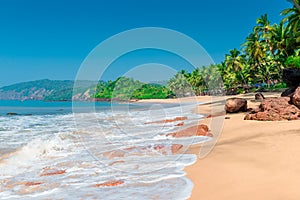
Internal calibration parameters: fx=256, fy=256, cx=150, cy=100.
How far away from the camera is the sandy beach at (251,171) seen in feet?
13.0

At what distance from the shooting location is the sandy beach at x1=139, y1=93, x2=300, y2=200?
398 cm

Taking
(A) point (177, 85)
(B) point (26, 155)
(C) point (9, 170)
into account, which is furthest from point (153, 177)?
(A) point (177, 85)

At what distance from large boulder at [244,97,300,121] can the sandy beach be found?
3.93 metres

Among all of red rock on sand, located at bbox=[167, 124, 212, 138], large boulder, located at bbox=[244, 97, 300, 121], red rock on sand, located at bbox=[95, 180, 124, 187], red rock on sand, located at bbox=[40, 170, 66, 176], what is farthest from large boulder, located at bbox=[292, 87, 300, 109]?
red rock on sand, located at bbox=[40, 170, 66, 176]

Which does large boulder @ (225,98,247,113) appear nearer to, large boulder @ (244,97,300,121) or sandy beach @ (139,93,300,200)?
large boulder @ (244,97,300,121)

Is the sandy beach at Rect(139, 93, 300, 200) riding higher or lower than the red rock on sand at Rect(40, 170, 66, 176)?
higher

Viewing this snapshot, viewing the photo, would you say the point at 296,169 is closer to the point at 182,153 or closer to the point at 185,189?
the point at 185,189

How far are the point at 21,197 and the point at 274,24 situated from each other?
43.1m

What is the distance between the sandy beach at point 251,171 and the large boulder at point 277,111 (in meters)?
3.93

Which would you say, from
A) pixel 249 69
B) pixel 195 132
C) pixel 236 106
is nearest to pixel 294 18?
pixel 236 106

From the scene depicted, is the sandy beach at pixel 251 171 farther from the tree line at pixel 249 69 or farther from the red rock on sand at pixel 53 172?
the tree line at pixel 249 69

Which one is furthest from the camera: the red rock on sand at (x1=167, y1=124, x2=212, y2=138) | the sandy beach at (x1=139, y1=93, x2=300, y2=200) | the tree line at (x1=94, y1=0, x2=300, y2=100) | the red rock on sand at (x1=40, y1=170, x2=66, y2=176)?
the tree line at (x1=94, y1=0, x2=300, y2=100)

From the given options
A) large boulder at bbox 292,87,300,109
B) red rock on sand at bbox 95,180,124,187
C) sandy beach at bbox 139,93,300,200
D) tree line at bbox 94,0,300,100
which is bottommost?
red rock on sand at bbox 95,180,124,187

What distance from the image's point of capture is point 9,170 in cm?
697
